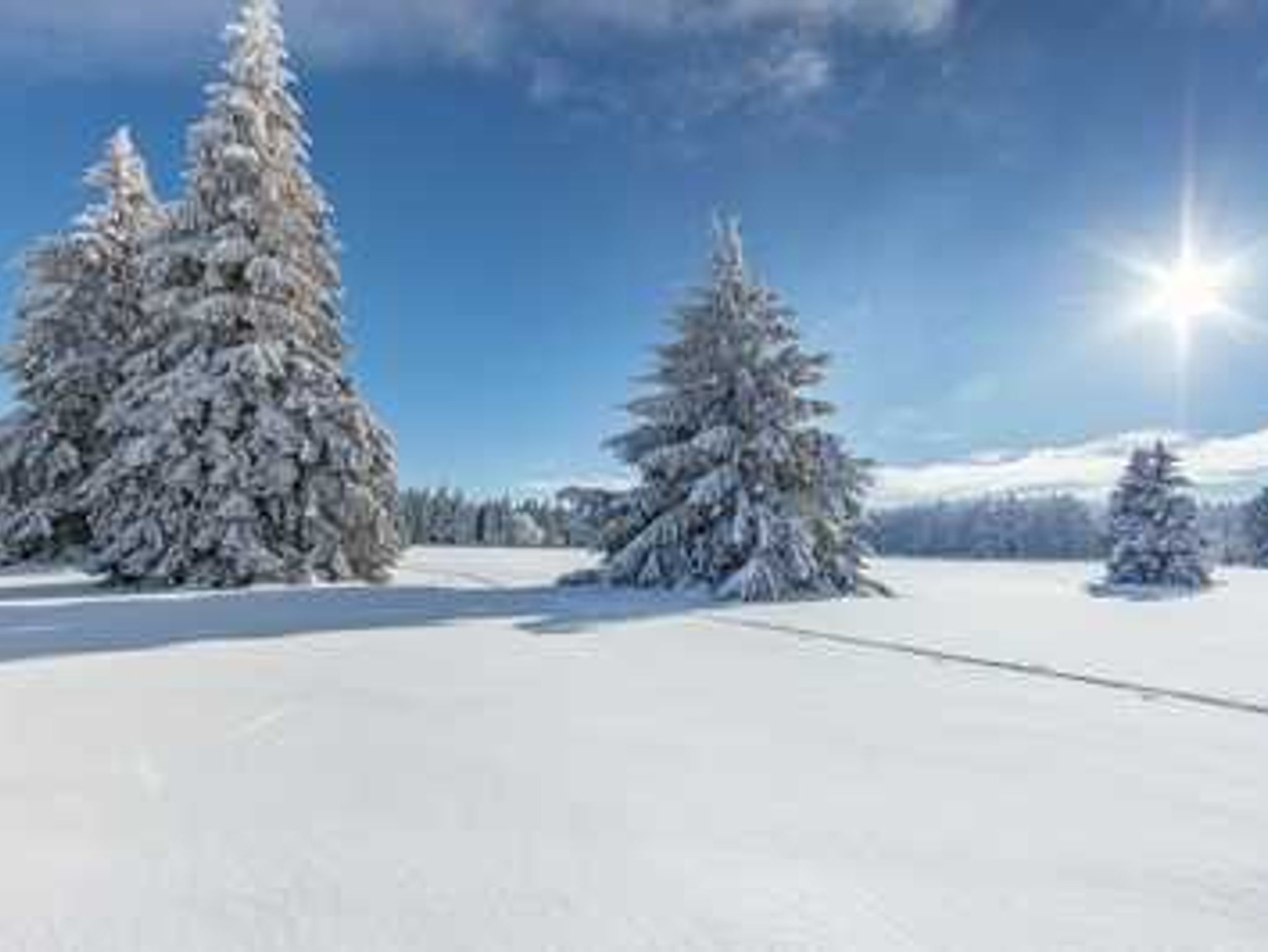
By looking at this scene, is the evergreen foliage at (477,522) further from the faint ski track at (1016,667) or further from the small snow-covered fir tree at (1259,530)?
→ the faint ski track at (1016,667)

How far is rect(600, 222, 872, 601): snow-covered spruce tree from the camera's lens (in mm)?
19734

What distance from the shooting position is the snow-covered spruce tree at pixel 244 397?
63.6 ft

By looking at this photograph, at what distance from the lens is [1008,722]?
6359 millimetres

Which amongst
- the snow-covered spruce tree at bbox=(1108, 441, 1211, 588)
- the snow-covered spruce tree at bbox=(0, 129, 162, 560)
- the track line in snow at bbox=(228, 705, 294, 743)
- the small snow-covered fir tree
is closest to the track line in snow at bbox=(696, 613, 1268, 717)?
the track line in snow at bbox=(228, 705, 294, 743)

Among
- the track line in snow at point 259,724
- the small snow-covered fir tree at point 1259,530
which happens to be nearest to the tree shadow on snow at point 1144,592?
the track line in snow at point 259,724

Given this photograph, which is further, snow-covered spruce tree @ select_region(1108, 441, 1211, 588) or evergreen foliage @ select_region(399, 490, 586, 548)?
evergreen foliage @ select_region(399, 490, 586, 548)

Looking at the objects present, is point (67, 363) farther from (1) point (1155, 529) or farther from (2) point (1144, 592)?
(1) point (1155, 529)

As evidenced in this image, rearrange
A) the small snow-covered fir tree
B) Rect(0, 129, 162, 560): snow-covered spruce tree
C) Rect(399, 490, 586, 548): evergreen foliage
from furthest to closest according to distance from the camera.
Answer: Rect(399, 490, 586, 548): evergreen foliage
the small snow-covered fir tree
Rect(0, 129, 162, 560): snow-covered spruce tree

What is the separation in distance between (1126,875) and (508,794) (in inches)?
90.0

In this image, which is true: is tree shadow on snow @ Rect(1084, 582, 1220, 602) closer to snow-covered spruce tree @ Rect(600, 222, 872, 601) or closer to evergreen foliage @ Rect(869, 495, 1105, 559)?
snow-covered spruce tree @ Rect(600, 222, 872, 601)

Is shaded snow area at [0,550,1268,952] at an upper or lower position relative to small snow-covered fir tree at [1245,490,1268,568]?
lower

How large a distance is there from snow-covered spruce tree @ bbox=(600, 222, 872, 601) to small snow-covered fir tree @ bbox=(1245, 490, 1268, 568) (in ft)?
172

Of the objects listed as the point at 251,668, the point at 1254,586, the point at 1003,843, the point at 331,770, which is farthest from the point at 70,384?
the point at 1254,586

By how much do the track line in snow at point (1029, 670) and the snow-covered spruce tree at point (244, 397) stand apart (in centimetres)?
983
